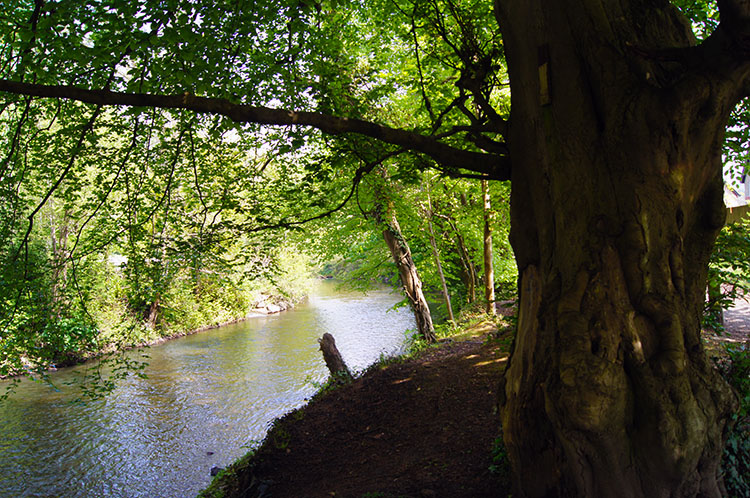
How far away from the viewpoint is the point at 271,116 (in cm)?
292

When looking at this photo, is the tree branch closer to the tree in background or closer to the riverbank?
the tree in background

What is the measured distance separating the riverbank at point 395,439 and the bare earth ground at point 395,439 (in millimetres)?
14

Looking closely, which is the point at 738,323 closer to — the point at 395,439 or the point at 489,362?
the point at 489,362

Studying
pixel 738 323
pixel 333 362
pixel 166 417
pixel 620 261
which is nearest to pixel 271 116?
pixel 620 261

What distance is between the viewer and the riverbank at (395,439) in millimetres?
3984

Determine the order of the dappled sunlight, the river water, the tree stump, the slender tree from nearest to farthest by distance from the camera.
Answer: the dappled sunlight → the river water → the tree stump → the slender tree

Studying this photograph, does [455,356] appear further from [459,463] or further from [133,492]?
[133,492]

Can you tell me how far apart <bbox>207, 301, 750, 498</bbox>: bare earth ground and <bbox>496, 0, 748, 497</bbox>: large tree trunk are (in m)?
1.03

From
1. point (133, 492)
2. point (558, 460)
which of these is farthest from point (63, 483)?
point (558, 460)

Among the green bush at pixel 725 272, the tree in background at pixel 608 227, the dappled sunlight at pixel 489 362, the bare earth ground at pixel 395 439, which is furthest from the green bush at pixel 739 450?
the dappled sunlight at pixel 489 362

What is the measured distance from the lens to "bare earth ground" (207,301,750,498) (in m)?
3.99

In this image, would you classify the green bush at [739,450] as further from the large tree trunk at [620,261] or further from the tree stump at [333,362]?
the tree stump at [333,362]

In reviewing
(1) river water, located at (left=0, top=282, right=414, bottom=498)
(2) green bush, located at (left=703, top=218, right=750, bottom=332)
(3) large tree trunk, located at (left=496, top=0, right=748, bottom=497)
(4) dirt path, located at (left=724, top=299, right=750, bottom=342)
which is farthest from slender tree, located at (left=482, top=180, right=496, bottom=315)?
(3) large tree trunk, located at (left=496, top=0, right=748, bottom=497)

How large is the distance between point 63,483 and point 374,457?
641cm
